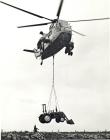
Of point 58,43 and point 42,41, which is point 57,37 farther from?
point 42,41

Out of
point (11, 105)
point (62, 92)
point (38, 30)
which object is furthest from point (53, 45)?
point (11, 105)

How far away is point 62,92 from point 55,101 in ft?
2.20

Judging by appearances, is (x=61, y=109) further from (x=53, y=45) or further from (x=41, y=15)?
(x=41, y=15)

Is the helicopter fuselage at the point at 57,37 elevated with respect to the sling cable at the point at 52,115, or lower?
elevated

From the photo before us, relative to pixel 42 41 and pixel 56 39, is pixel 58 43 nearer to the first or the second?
pixel 56 39

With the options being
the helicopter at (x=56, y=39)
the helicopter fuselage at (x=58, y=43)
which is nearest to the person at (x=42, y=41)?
the helicopter at (x=56, y=39)

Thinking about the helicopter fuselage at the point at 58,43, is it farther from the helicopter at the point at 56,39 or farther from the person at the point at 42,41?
the person at the point at 42,41

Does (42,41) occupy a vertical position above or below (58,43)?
above

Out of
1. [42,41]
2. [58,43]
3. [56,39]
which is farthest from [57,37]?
[42,41]

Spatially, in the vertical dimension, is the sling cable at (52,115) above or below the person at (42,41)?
below

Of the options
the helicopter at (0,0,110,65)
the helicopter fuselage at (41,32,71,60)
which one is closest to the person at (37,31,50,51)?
the helicopter at (0,0,110,65)

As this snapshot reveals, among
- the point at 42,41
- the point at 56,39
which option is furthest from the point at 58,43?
the point at 42,41

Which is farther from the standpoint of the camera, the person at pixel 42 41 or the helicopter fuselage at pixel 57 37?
the helicopter fuselage at pixel 57 37

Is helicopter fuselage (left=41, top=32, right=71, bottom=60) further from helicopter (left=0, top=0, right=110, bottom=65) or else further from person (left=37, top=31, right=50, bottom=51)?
person (left=37, top=31, right=50, bottom=51)
